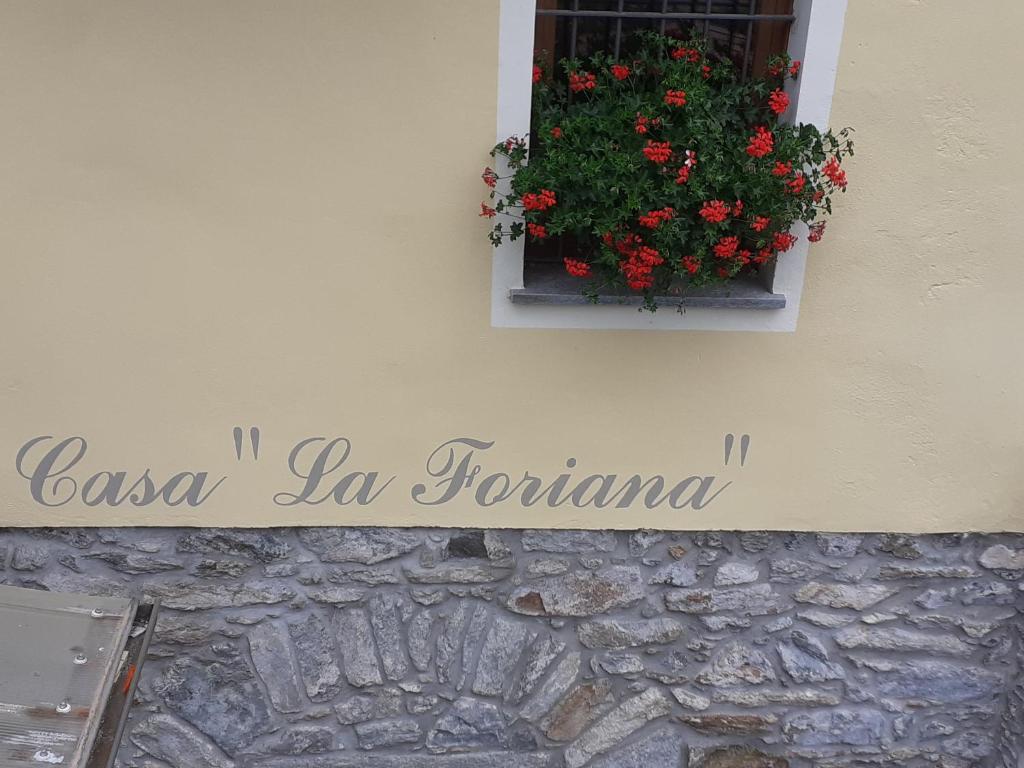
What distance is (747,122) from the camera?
284cm

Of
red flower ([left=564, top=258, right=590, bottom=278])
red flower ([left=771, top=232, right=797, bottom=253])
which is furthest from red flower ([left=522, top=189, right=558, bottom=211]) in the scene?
red flower ([left=771, top=232, right=797, bottom=253])

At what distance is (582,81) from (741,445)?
1.32 m

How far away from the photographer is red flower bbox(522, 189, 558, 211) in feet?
8.45

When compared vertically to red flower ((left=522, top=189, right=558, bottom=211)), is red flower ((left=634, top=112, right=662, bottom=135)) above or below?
above

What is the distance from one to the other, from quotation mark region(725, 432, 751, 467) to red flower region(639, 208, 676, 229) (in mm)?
892

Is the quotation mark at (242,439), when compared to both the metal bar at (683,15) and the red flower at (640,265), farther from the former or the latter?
the metal bar at (683,15)

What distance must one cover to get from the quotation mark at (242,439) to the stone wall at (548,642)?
30 cm

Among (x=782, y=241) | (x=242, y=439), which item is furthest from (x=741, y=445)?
(x=242, y=439)

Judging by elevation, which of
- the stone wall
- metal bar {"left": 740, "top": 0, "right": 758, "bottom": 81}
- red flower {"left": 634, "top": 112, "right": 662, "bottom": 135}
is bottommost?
the stone wall

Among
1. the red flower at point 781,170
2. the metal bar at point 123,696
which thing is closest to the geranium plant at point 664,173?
the red flower at point 781,170

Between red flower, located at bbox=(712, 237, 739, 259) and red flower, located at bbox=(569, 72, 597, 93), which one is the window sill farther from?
red flower, located at bbox=(569, 72, 597, 93)

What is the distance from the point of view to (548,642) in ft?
10.8

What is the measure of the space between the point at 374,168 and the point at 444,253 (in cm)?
34

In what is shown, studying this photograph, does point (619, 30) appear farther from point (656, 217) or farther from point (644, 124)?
point (656, 217)
